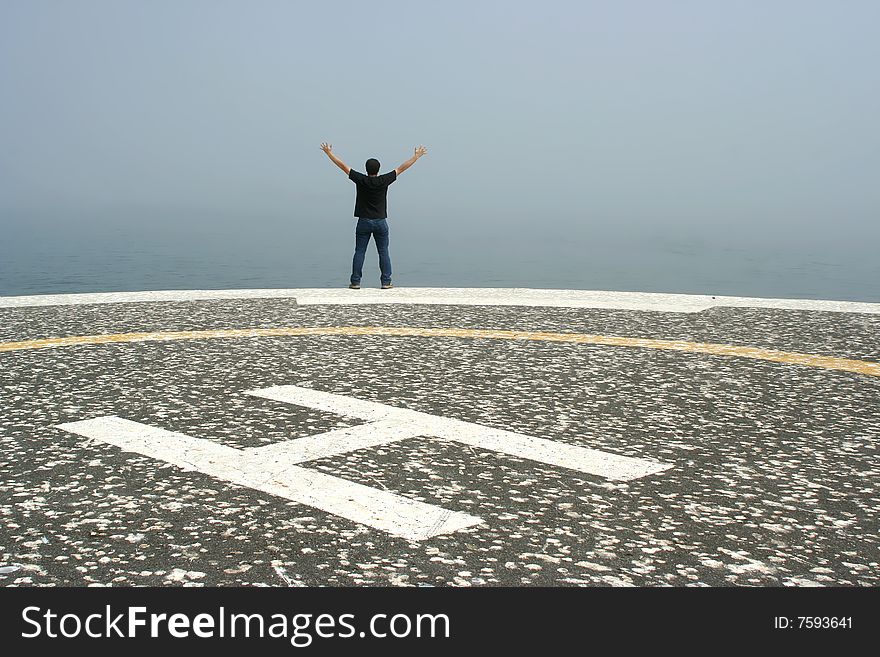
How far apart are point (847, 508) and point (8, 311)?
9134 mm

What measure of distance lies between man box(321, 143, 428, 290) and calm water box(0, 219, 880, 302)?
55426 millimetres

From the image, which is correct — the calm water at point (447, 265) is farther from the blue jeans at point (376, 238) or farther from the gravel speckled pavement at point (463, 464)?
the gravel speckled pavement at point (463, 464)

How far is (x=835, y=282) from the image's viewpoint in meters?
85.8

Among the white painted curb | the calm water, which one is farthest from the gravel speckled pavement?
the calm water

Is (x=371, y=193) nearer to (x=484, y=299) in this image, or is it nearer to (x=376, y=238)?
(x=376, y=238)

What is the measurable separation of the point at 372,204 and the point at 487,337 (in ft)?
18.5

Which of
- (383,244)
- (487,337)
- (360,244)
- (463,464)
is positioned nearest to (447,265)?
(360,244)

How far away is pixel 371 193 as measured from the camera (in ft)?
47.0

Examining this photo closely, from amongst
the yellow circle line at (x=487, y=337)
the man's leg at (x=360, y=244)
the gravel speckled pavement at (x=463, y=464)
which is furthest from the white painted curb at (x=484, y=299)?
the yellow circle line at (x=487, y=337)
